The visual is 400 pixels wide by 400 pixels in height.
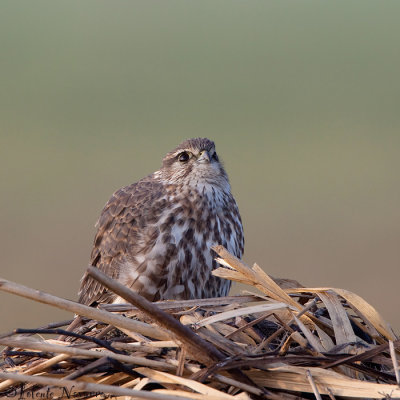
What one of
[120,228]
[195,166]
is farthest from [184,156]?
[120,228]

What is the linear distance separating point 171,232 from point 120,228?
43cm

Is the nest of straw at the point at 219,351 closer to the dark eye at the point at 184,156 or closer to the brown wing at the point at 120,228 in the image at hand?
the brown wing at the point at 120,228

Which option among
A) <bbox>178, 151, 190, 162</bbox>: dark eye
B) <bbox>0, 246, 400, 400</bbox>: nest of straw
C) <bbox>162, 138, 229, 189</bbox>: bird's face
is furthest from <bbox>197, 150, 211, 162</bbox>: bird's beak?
<bbox>0, 246, 400, 400</bbox>: nest of straw

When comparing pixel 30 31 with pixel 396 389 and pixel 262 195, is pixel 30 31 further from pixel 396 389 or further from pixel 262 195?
pixel 396 389

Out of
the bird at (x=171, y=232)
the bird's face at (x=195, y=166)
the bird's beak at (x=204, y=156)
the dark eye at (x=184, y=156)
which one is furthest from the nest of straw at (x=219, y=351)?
the dark eye at (x=184, y=156)

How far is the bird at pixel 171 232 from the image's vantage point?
552cm

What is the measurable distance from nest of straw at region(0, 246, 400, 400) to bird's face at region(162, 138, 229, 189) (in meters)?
2.44

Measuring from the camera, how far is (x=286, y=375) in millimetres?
3232

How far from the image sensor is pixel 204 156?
21.0 feet

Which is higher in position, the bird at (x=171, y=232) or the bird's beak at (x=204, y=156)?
the bird's beak at (x=204, y=156)

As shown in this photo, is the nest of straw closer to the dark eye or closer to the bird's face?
the bird's face

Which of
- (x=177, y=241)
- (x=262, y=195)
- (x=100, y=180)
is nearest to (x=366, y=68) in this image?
(x=262, y=195)

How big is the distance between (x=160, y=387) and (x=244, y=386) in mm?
333

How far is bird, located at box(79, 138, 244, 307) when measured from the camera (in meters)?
5.52
